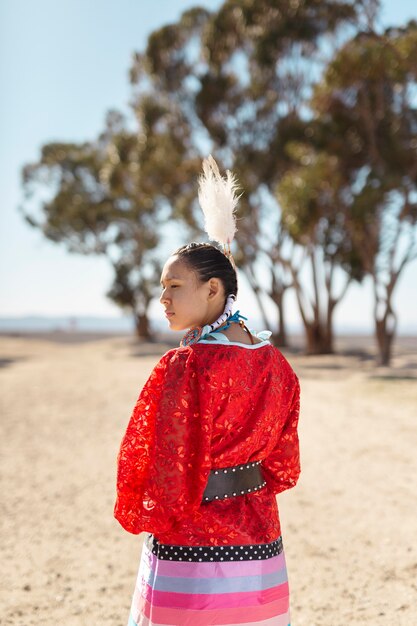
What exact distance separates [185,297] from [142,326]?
1305 inches

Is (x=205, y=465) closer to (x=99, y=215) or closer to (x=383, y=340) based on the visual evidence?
(x=383, y=340)

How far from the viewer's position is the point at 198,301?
6.41ft

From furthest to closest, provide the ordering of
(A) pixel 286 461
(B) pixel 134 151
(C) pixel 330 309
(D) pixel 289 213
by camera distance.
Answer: (B) pixel 134 151 → (C) pixel 330 309 → (D) pixel 289 213 → (A) pixel 286 461

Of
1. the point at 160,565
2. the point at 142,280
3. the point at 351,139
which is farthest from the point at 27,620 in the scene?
the point at 142,280

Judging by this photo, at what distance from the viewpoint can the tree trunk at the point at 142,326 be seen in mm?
34594

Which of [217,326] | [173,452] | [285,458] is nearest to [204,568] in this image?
[173,452]

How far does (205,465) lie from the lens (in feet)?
5.78

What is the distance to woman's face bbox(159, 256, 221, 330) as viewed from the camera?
1951mm

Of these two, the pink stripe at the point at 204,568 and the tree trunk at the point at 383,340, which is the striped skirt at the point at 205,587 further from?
the tree trunk at the point at 383,340

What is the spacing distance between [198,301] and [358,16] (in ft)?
54.7

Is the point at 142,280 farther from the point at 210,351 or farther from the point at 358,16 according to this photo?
the point at 210,351

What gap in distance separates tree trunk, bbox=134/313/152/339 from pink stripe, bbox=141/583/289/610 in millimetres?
32824

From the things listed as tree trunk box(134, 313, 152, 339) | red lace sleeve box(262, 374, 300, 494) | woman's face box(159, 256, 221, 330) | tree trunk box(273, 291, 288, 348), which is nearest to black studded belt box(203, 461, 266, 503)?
red lace sleeve box(262, 374, 300, 494)

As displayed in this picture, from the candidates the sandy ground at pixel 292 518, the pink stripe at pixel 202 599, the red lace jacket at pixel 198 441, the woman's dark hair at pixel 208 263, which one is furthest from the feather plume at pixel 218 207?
the sandy ground at pixel 292 518
